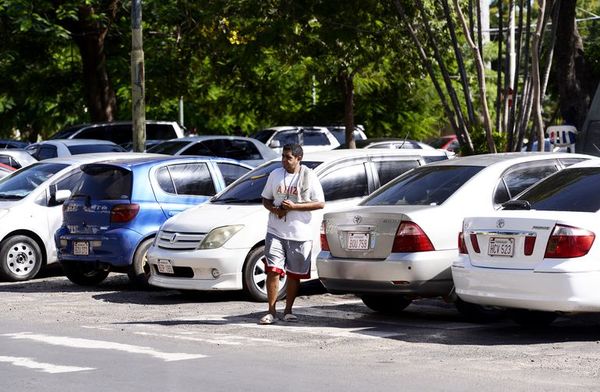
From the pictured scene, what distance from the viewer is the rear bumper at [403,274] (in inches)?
448

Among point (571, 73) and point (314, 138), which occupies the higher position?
point (571, 73)

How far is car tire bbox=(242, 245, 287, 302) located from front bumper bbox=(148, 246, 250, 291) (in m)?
0.06

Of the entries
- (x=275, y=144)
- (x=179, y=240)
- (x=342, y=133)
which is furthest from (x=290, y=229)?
(x=342, y=133)

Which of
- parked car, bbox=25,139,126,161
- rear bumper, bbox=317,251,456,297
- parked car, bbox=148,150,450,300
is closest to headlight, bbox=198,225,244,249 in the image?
parked car, bbox=148,150,450,300

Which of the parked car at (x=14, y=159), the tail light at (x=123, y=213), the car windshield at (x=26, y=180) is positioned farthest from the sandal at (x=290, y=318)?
the parked car at (x=14, y=159)

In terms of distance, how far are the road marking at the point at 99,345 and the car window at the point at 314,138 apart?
1065 inches

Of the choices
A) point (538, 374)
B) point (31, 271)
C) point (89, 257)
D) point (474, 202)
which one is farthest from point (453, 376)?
point (31, 271)

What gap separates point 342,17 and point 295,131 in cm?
1617

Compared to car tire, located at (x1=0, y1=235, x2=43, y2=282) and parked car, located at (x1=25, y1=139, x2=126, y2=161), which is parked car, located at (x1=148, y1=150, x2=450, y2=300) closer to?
car tire, located at (x1=0, y1=235, x2=43, y2=282)

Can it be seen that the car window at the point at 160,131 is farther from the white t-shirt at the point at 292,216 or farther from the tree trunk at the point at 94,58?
the white t-shirt at the point at 292,216

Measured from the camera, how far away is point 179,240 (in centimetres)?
1398

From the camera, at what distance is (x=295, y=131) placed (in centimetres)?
3778

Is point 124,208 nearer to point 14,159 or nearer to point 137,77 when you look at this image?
point 137,77

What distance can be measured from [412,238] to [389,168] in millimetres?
3253
